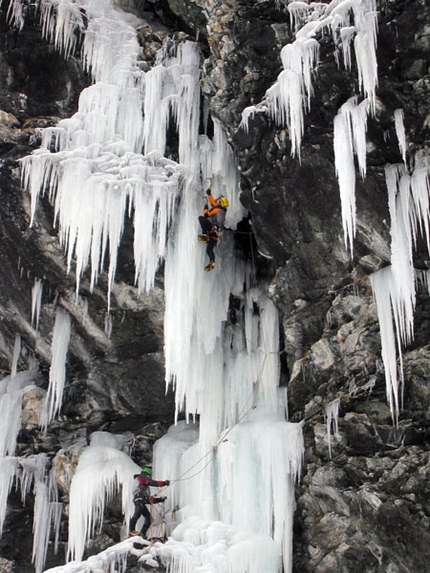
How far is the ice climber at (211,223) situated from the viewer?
35.8 feet

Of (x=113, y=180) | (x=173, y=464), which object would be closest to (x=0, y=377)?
(x=173, y=464)

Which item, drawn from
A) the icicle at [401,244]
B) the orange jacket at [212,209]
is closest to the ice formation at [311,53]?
the icicle at [401,244]

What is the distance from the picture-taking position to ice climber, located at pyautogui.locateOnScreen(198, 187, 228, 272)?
1092 centimetres

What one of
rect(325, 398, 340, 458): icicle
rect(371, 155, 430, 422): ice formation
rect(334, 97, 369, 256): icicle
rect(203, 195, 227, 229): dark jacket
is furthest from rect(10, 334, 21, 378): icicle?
rect(371, 155, 430, 422): ice formation

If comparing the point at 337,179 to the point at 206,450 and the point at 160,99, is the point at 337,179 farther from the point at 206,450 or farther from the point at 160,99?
the point at 206,450

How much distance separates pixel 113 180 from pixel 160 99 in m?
2.04

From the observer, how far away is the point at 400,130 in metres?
8.76

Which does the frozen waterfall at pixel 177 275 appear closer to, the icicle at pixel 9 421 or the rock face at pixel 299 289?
the rock face at pixel 299 289

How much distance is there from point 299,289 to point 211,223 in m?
1.84

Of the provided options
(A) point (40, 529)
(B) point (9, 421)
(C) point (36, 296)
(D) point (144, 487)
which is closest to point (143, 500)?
(D) point (144, 487)

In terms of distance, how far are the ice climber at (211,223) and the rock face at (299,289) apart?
55cm

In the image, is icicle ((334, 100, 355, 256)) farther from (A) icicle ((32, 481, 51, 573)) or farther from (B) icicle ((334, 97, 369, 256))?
(A) icicle ((32, 481, 51, 573))

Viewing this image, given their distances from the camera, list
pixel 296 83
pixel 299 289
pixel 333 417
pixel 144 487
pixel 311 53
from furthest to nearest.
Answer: pixel 144 487, pixel 299 289, pixel 333 417, pixel 296 83, pixel 311 53

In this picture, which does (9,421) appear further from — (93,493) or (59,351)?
(93,493)
